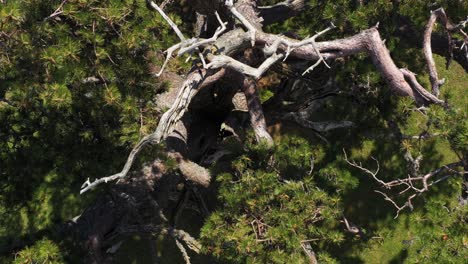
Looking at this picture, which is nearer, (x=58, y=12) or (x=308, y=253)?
(x=58, y=12)

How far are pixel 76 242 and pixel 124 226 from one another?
0.75 meters

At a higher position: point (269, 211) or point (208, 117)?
point (208, 117)

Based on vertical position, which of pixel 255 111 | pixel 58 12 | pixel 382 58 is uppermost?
pixel 58 12

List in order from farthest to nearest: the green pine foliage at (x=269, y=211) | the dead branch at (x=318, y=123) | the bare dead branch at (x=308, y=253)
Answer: the dead branch at (x=318, y=123), the bare dead branch at (x=308, y=253), the green pine foliage at (x=269, y=211)

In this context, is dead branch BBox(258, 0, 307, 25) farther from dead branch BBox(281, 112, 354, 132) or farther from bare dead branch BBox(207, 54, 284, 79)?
bare dead branch BBox(207, 54, 284, 79)

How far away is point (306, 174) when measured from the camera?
628 cm

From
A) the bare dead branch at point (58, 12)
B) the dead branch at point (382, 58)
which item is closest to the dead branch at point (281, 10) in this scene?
the dead branch at point (382, 58)

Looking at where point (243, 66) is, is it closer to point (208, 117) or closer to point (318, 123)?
point (318, 123)

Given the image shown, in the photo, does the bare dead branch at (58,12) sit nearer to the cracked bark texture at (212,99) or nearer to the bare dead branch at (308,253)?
the cracked bark texture at (212,99)

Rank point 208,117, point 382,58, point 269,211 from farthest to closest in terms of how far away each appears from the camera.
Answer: point 208,117, point 269,211, point 382,58


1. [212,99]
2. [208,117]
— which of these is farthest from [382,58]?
[208,117]

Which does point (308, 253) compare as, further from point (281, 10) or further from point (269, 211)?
point (281, 10)

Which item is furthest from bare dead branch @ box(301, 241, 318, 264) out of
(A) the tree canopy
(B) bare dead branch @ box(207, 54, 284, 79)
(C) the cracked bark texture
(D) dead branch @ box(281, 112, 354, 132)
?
(D) dead branch @ box(281, 112, 354, 132)

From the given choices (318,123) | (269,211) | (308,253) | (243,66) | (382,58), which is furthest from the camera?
(318,123)
